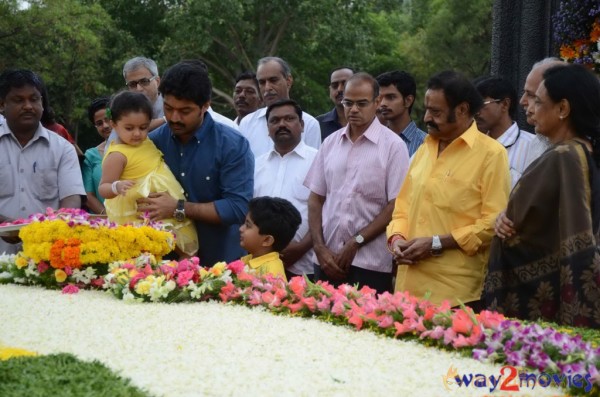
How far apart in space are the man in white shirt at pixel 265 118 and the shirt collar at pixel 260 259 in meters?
1.98

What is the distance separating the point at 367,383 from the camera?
3393 mm

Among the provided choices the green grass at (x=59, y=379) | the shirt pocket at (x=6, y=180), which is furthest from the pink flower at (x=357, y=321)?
the shirt pocket at (x=6, y=180)

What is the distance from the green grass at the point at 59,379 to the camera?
318 cm

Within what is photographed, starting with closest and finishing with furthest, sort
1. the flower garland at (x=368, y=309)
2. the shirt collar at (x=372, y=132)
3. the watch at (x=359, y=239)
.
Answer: the flower garland at (x=368, y=309), the watch at (x=359, y=239), the shirt collar at (x=372, y=132)

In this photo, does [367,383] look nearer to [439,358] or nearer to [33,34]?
[439,358]

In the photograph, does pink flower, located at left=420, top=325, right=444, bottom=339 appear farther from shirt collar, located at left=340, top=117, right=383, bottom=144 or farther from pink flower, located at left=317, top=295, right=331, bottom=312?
shirt collar, located at left=340, top=117, right=383, bottom=144

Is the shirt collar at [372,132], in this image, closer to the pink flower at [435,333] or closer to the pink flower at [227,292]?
the pink flower at [227,292]

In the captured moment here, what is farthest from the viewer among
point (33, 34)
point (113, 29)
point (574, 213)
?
point (113, 29)

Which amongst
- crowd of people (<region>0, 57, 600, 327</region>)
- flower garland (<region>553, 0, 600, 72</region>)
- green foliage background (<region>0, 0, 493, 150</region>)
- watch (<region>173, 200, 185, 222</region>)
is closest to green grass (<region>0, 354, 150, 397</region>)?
crowd of people (<region>0, 57, 600, 327</region>)

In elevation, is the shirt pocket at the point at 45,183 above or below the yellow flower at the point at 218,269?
above

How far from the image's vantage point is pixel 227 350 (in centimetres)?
386

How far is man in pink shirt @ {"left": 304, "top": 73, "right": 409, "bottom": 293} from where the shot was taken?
602cm

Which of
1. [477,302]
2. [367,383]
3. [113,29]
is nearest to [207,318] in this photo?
[367,383]

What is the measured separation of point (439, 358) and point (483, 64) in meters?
33.8
